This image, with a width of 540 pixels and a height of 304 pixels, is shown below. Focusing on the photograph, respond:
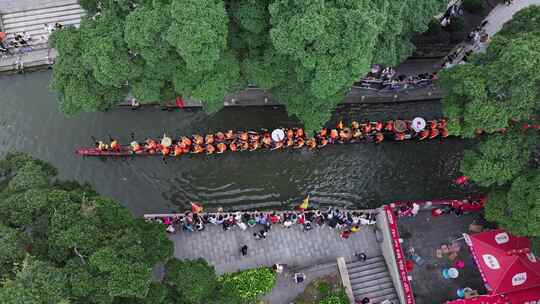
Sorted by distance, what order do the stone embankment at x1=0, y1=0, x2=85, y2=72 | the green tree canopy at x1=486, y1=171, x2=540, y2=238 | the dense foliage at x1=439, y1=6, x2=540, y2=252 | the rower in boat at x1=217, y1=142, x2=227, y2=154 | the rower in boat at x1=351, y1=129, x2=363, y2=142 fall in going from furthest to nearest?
1. the stone embankment at x1=0, y1=0, x2=85, y2=72
2. the rower in boat at x1=351, y1=129, x2=363, y2=142
3. the rower in boat at x1=217, y1=142, x2=227, y2=154
4. the green tree canopy at x1=486, y1=171, x2=540, y2=238
5. the dense foliage at x1=439, y1=6, x2=540, y2=252

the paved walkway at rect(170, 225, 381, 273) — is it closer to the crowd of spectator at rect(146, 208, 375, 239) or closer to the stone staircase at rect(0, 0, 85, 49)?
the crowd of spectator at rect(146, 208, 375, 239)

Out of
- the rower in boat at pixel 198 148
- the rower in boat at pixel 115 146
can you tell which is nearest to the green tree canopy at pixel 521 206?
the rower in boat at pixel 198 148

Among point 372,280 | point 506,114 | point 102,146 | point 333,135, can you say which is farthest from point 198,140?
point 506,114

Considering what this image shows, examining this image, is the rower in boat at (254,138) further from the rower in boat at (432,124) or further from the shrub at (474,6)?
the shrub at (474,6)

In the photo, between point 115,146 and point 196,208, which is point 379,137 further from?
point 115,146

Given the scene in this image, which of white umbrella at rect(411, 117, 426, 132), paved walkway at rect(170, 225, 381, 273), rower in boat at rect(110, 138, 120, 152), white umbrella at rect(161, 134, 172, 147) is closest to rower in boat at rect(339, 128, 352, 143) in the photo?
white umbrella at rect(411, 117, 426, 132)

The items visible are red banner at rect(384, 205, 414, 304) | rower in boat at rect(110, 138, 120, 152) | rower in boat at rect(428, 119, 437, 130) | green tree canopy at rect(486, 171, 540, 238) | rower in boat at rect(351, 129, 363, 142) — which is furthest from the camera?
rower in boat at rect(428, 119, 437, 130)
